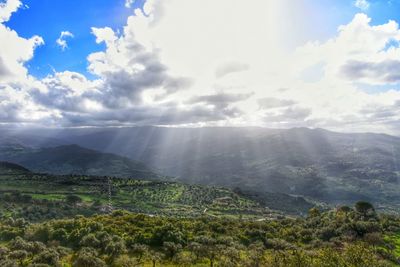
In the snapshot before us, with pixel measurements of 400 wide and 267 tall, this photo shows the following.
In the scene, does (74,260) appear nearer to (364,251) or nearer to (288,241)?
(364,251)

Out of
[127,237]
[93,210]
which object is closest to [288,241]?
[127,237]

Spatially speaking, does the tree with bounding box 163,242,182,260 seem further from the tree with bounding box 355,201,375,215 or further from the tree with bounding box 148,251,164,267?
the tree with bounding box 355,201,375,215

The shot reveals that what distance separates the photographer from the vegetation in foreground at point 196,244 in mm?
62438

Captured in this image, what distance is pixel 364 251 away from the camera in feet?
198

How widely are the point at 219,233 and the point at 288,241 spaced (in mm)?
18946

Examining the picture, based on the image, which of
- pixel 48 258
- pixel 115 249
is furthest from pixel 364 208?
pixel 48 258

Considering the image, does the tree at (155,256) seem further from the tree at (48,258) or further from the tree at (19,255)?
the tree at (19,255)

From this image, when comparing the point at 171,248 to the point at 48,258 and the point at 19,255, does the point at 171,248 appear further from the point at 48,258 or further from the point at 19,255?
the point at 19,255

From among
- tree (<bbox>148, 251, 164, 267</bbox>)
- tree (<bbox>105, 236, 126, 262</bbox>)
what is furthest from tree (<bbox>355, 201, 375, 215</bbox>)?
tree (<bbox>105, 236, 126, 262</bbox>)

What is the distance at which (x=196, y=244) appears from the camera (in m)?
79.8

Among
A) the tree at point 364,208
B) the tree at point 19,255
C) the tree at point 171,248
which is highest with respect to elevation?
the tree at point 19,255

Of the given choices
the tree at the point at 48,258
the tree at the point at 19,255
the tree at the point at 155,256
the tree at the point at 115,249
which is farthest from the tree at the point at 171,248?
the tree at the point at 19,255

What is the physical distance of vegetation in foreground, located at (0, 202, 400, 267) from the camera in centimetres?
6244

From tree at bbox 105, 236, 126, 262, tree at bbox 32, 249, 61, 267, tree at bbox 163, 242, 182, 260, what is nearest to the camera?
tree at bbox 32, 249, 61, 267
